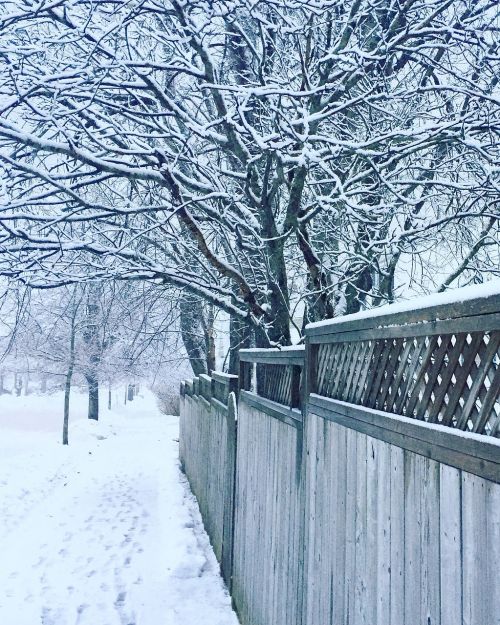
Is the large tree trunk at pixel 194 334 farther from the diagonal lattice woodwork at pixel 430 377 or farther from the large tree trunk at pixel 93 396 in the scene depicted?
the large tree trunk at pixel 93 396

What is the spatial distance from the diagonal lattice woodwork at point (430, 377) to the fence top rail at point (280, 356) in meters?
0.72

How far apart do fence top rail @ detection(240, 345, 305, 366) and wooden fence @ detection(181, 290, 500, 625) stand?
17 mm

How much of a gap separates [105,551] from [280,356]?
3.90 m

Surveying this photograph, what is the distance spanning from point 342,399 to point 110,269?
361cm

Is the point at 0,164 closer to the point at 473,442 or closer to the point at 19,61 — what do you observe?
the point at 19,61

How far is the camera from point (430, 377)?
1745 mm

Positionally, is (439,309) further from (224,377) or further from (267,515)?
(224,377)

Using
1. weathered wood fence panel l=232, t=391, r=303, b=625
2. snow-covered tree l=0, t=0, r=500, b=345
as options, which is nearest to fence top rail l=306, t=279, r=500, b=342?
weathered wood fence panel l=232, t=391, r=303, b=625

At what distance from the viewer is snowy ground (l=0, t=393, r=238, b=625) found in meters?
5.00

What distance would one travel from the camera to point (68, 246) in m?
5.43

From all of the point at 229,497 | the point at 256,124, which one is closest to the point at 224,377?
the point at 229,497

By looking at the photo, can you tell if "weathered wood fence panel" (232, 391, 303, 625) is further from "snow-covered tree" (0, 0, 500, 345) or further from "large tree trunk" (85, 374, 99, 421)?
"large tree trunk" (85, 374, 99, 421)

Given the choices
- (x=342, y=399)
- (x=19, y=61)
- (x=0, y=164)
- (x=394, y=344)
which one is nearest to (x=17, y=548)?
(x=0, y=164)

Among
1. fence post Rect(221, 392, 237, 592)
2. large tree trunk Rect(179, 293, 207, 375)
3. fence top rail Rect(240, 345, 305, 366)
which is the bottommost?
fence post Rect(221, 392, 237, 592)
